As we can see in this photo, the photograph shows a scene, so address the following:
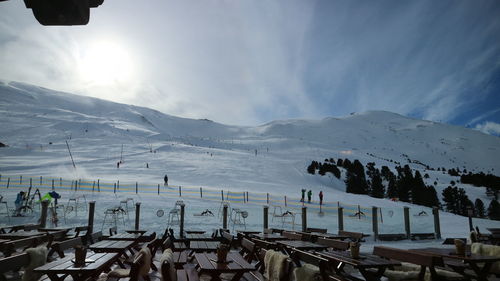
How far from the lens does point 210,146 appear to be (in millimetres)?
82312

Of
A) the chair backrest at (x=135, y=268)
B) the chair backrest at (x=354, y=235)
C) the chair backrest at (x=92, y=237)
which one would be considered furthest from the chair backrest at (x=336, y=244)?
the chair backrest at (x=92, y=237)

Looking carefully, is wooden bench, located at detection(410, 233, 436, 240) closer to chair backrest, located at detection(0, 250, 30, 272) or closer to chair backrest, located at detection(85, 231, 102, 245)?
chair backrest, located at detection(85, 231, 102, 245)

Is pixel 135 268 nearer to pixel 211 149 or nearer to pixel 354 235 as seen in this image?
pixel 354 235

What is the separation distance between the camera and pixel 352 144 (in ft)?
407

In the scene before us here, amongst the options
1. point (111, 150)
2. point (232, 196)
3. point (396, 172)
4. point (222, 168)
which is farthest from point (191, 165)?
point (396, 172)

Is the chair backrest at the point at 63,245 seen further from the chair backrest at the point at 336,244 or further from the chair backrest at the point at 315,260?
the chair backrest at the point at 336,244

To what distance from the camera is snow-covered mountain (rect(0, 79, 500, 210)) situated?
41531mm

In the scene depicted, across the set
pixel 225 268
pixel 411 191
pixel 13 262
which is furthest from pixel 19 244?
pixel 411 191

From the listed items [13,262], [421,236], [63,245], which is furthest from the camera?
[421,236]

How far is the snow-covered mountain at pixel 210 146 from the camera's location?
41.5m

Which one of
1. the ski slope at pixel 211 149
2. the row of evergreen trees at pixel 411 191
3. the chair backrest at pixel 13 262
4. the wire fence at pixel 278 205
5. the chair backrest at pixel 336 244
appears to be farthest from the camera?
the row of evergreen trees at pixel 411 191

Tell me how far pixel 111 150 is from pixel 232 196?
37.9 m

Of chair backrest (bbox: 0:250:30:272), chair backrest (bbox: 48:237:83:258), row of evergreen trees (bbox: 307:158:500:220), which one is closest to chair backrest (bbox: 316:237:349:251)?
chair backrest (bbox: 48:237:83:258)

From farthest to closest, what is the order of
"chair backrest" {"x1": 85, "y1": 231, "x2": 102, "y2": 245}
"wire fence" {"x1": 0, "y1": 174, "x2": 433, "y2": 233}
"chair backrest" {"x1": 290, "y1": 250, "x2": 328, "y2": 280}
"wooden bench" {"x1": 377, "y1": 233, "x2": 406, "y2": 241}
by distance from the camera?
"wire fence" {"x1": 0, "y1": 174, "x2": 433, "y2": 233}, "wooden bench" {"x1": 377, "y1": 233, "x2": 406, "y2": 241}, "chair backrest" {"x1": 85, "y1": 231, "x2": 102, "y2": 245}, "chair backrest" {"x1": 290, "y1": 250, "x2": 328, "y2": 280}
